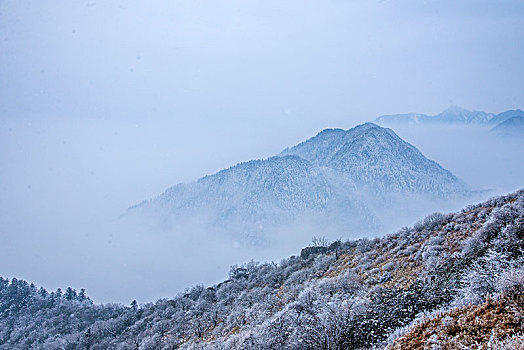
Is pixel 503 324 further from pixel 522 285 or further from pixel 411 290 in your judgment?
pixel 411 290

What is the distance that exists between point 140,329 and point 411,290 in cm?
3189

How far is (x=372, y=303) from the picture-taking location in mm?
13820

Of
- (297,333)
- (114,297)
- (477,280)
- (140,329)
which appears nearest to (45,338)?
(140,329)

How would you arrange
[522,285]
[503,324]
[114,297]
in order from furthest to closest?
[114,297], [522,285], [503,324]

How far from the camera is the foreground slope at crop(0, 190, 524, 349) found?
295 inches

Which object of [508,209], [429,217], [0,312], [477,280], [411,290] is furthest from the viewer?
[0,312]

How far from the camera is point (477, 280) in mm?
9648

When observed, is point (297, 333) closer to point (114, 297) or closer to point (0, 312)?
point (0, 312)

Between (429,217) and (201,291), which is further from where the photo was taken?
(201,291)

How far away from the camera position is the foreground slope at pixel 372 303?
750cm

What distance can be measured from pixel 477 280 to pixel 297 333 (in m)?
6.35

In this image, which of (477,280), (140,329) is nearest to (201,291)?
(140,329)

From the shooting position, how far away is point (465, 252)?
16.5 metres

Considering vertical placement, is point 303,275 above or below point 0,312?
below
